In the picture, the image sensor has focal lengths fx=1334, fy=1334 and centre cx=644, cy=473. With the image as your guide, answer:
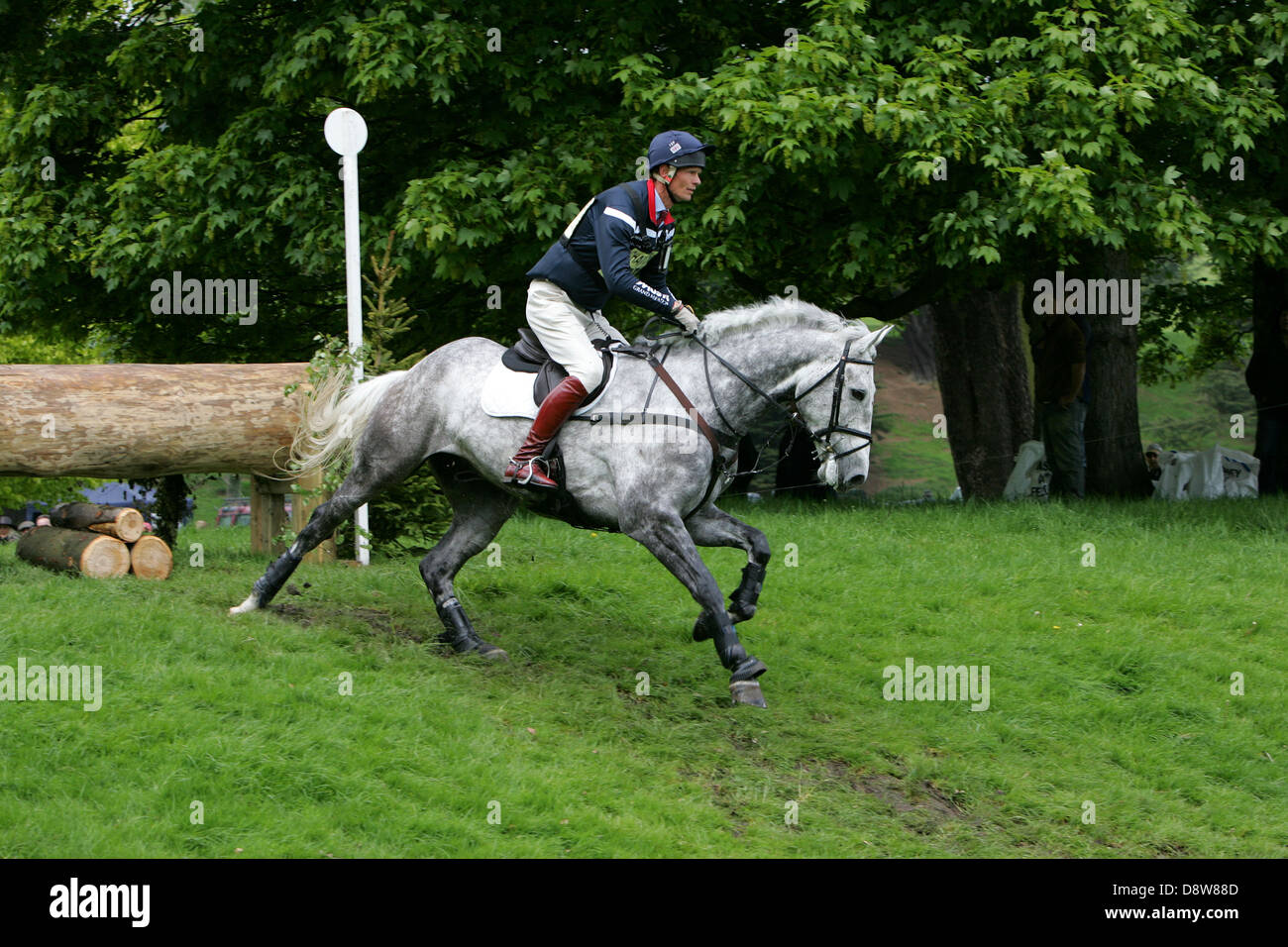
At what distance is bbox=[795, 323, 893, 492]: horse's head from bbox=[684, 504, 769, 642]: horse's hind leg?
732 millimetres

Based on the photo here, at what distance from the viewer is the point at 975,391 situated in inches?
707

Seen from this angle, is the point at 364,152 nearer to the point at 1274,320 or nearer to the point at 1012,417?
the point at 1012,417

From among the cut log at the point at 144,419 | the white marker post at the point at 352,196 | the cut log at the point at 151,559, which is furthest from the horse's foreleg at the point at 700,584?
the cut log at the point at 151,559

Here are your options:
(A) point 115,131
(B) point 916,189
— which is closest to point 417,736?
(B) point 916,189

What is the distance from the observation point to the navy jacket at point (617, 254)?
302 inches

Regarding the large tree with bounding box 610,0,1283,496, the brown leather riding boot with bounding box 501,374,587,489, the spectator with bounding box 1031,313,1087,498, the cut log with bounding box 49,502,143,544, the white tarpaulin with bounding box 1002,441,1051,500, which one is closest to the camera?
the brown leather riding boot with bounding box 501,374,587,489

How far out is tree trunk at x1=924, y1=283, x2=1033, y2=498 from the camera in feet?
58.4

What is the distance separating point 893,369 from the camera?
5297cm

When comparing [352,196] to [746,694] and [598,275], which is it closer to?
[598,275]

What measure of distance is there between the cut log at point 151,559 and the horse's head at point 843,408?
5415mm

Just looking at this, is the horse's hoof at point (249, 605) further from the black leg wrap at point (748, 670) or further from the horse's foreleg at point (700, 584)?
the black leg wrap at point (748, 670)

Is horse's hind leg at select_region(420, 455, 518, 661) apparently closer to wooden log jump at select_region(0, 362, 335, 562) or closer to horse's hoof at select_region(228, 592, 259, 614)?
horse's hoof at select_region(228, 592, 259, 614)

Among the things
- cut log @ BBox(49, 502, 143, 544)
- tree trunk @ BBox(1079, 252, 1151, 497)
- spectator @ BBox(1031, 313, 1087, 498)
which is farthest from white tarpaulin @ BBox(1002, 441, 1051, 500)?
cut log @ BBox(49, 502, 143, 544)

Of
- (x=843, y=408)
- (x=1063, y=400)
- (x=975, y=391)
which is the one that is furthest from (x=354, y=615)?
(x=975, y=391)
